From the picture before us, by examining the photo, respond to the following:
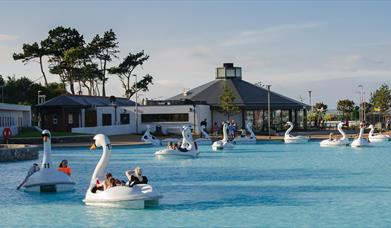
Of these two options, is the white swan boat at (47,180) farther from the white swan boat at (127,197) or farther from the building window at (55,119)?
the building window at (55,119)

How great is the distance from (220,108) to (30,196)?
1766 inches

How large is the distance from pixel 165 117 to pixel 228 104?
6034mm

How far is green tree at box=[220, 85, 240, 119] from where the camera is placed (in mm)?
62219

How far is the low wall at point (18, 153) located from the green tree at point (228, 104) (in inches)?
1102

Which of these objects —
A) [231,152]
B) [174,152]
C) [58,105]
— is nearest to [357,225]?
[174,152]

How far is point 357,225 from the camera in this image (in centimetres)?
1519

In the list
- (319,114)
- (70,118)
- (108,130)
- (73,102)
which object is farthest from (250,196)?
(319,114)

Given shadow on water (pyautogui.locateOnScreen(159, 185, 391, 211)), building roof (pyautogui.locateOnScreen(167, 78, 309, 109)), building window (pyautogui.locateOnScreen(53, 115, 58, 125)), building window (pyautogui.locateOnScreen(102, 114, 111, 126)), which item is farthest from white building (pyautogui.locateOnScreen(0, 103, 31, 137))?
shadow on water (pyautogui.locateOnScreen(159, 185, 391, 211))

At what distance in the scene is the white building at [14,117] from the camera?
54.3 meters

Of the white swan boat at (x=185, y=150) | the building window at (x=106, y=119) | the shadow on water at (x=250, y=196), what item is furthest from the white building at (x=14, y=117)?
the shadow on water at (x=250, y=196)

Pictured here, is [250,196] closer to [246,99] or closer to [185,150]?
[185,150]

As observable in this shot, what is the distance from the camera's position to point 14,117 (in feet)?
193

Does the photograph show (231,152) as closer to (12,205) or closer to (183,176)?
(183,176)

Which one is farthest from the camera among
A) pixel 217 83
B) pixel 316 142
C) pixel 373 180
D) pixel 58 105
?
pixel 217 83
